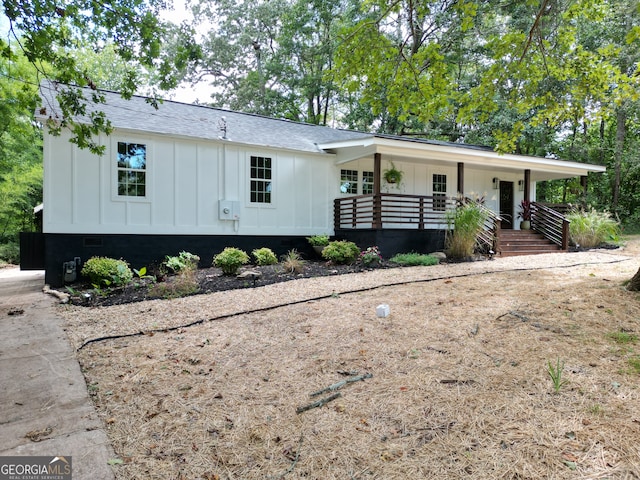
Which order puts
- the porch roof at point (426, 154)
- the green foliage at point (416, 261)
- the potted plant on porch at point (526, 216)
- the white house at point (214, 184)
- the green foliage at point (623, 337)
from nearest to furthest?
the green foliage at point (623, 337), the white house at point (214, 184), the green foliage at point (416, 261), the porch roof at point (426, 154), the potted plant on porch at point (526, 216)

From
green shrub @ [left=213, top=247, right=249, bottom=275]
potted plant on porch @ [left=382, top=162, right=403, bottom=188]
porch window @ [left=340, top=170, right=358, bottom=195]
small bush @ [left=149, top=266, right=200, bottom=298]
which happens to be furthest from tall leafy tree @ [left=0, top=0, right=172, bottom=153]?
potted plant on porch @ [left=382, top=162, right=403, bottom=188]

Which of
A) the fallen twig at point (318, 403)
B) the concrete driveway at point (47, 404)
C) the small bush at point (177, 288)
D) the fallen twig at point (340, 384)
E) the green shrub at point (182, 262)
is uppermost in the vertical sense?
the green shrub at point (182, 262)

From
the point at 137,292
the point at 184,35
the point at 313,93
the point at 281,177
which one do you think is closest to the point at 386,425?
the point at 184,35

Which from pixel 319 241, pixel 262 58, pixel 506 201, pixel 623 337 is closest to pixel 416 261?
pixel 319 241

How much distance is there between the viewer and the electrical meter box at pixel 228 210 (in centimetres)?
959

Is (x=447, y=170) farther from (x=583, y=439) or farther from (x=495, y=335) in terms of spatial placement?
(x=583, y=439)

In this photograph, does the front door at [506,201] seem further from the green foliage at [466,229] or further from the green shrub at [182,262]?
the green shrub at [182,262]

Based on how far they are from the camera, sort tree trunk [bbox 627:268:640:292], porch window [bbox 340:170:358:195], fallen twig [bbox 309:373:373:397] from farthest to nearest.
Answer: porch window [bbox 340:170:358:195] → tree trunk [bbox 627:268:640:292] → fallen twig [bbox 309:373:373:397]

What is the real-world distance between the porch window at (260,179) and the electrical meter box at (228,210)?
0.61 meters

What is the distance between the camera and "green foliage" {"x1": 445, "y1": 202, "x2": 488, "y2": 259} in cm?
877

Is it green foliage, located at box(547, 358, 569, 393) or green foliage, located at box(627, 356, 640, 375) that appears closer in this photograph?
green foliage, located at box(547, 358, 569, 393)

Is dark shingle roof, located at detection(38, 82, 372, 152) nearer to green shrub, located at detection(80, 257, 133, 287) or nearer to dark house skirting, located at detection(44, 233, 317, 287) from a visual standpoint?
dark house skirting, located at detection(44, 233, 317, 287)

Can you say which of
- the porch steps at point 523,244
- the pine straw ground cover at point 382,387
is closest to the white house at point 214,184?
the porch steps at point 523,244

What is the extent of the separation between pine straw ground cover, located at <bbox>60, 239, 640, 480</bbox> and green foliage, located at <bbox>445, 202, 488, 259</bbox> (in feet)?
12.5
